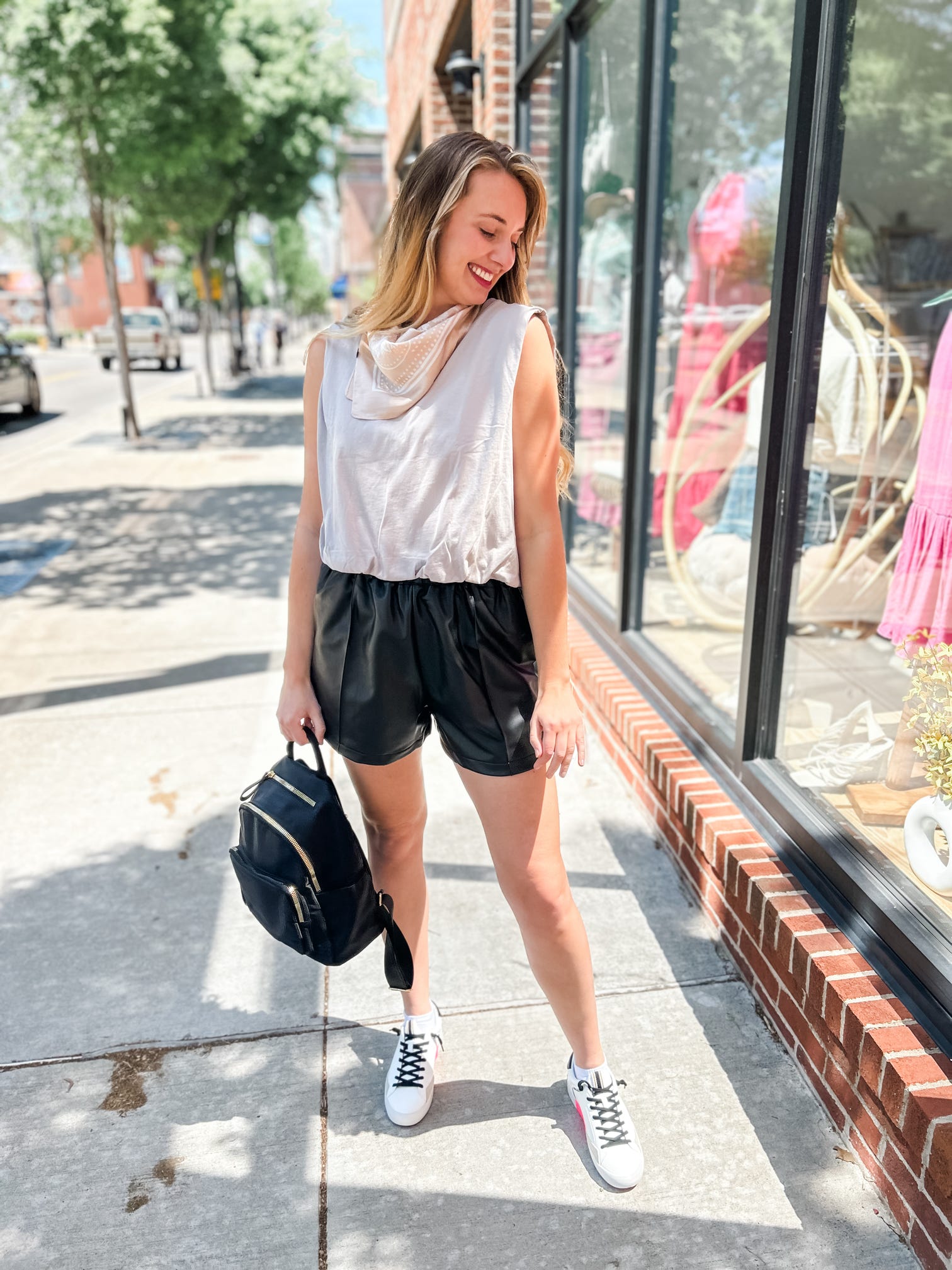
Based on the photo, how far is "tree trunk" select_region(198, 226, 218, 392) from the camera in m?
20.5

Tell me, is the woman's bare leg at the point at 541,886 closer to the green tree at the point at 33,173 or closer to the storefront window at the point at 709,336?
the storefront window at the point at 709,336

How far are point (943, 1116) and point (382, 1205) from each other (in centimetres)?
106

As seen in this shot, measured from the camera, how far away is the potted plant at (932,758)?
219 centimetres

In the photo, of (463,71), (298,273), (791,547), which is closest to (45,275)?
(298,273)

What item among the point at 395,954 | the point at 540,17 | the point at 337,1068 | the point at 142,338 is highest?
the point at 540,17

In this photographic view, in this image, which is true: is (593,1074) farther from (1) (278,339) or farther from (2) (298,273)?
(2) (298,273)

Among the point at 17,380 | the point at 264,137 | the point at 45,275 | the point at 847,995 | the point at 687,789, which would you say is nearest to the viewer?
the point at 847,995

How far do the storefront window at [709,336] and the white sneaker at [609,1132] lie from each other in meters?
1.74

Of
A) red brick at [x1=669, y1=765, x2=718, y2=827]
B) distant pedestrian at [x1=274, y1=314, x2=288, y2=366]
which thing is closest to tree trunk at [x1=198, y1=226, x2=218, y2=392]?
distant pedestrian at [x1=274, y1=314, x2=288, y2=366]

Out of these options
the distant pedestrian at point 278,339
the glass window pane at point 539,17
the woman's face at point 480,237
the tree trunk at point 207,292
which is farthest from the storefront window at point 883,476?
the distant pedestrian at point 278,339

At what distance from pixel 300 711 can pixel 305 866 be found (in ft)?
0.97

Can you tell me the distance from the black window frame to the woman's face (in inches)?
38.9

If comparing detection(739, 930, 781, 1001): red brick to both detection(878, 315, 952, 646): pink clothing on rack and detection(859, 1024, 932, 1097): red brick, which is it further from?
detection(878, 315, 952, 646): pink clothing on rack

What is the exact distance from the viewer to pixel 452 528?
1.72 m
